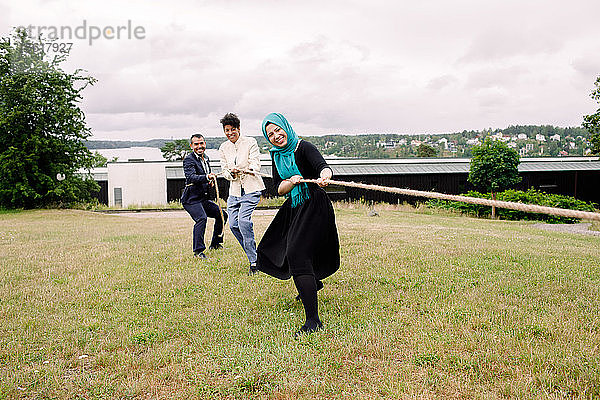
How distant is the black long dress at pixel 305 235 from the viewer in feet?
15.3

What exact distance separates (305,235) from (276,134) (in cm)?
105

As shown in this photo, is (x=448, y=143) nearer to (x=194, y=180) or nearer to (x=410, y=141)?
(x=410, y=141)

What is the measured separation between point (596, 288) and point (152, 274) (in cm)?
596

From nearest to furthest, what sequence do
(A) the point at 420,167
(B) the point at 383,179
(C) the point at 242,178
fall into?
(C) the point at 242,178
(B) the point at 383,179
(A) the point at 420,167

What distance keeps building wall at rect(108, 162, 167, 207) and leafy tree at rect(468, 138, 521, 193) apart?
20154 mm

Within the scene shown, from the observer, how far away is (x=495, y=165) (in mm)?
24234

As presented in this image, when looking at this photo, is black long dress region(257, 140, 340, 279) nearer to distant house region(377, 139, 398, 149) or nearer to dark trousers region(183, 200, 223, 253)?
dark trousers region(183, 200, 223, 253)

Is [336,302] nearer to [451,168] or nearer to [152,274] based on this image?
[152,274]

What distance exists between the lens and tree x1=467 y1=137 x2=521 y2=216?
24.3 metres

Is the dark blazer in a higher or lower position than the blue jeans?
higher

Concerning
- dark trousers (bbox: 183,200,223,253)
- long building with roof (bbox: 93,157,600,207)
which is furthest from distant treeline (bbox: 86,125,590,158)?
dark trousers (bbox: 183,200,223,253)

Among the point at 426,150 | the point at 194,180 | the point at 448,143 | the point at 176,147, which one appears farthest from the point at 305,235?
the point at 448,143

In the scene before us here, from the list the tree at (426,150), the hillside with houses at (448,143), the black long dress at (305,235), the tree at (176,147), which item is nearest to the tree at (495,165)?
the black long dress at (305,235)

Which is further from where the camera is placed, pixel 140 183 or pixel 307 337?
pixel 140 183
